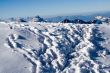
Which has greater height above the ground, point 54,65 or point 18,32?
point 18,32

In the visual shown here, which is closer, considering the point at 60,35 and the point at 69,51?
the point at 69,51

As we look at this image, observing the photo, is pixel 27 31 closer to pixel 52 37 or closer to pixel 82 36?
pixel 52 37

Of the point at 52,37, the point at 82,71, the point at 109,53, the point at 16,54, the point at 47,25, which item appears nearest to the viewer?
the point at 82,71

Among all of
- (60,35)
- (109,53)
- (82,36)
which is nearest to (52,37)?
(60,35)

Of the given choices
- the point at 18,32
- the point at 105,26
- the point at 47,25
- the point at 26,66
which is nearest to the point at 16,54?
the point at 26,66

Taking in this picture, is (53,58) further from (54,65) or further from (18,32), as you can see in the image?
(18,32)

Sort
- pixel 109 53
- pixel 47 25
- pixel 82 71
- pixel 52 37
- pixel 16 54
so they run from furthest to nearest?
pixel 47 25, pixel 52 37, pixel 109 53, pixel 16 54, pixel 82 71
